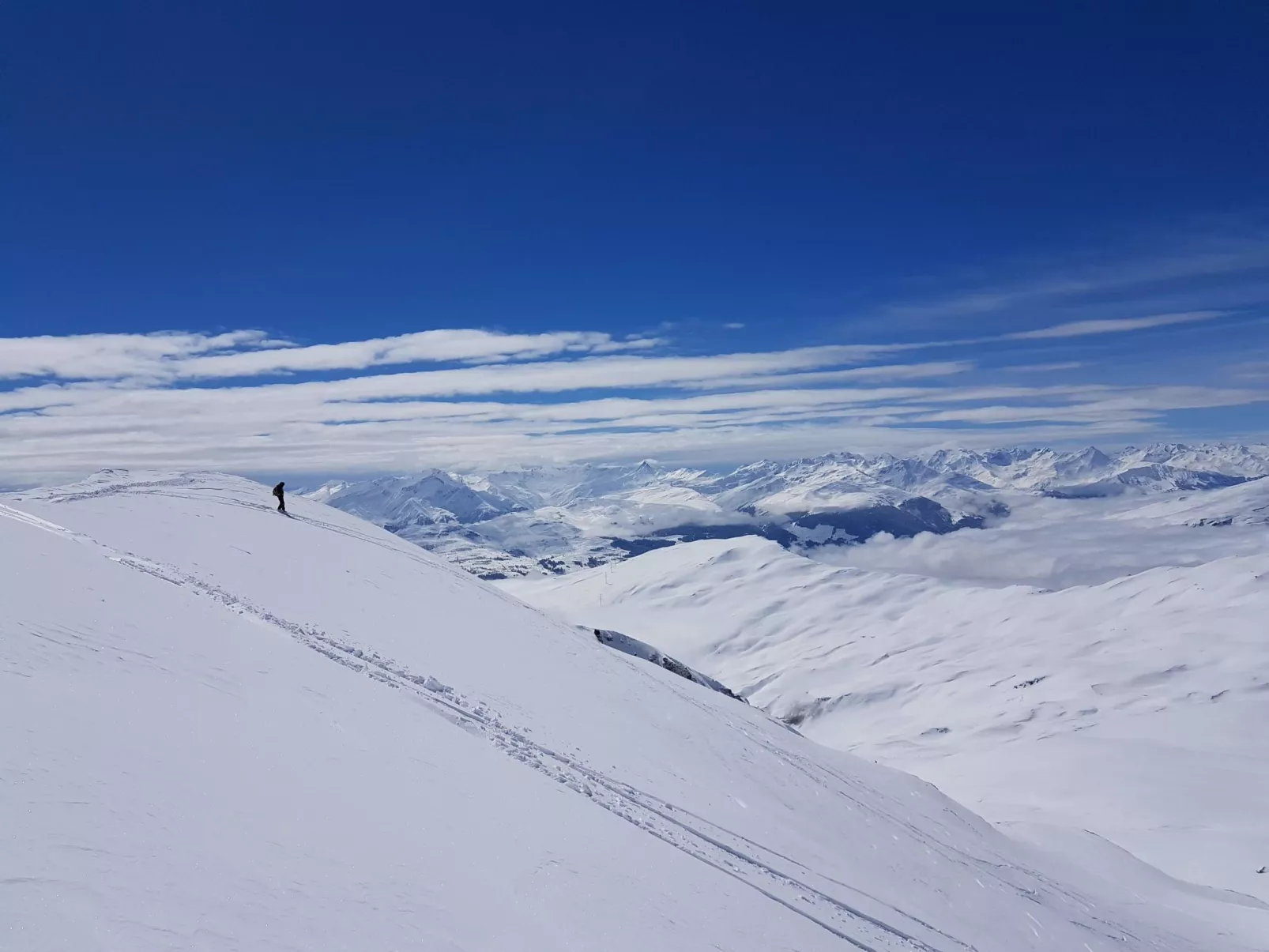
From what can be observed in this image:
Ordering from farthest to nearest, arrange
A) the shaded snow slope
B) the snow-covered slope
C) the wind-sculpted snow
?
the shaded snow slope
the wind-sculpted snow
the snow-covered slope

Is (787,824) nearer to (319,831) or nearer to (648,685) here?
(648,685)

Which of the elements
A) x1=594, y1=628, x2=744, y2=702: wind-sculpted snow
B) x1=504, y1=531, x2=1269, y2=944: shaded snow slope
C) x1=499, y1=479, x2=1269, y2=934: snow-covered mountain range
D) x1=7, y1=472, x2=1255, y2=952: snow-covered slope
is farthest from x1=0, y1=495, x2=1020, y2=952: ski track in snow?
x1=499, y1=479, x2=1269, y2=934: snow-covered mountain range

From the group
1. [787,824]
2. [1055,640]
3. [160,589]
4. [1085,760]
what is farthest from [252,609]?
[1055,640]

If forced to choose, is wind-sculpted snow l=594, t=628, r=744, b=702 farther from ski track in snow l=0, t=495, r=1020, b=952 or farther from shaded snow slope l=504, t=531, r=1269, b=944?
shaded snow slope l=504, t=531, r=1269, b=944

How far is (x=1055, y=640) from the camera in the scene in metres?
196

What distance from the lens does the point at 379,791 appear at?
12.0 meters

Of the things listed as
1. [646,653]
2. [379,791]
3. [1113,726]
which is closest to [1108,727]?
[1113,726]

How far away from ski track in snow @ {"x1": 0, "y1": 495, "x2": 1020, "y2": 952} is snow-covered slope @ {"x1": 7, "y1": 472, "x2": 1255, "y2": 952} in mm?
97

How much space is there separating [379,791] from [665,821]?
727cm

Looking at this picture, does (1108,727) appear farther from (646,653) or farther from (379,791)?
(379,791)

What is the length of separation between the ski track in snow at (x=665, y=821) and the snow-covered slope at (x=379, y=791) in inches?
3.8

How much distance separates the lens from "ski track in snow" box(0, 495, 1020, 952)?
15.7 m

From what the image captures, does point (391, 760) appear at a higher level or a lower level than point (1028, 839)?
higher

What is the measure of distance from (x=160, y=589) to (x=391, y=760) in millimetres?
10474
